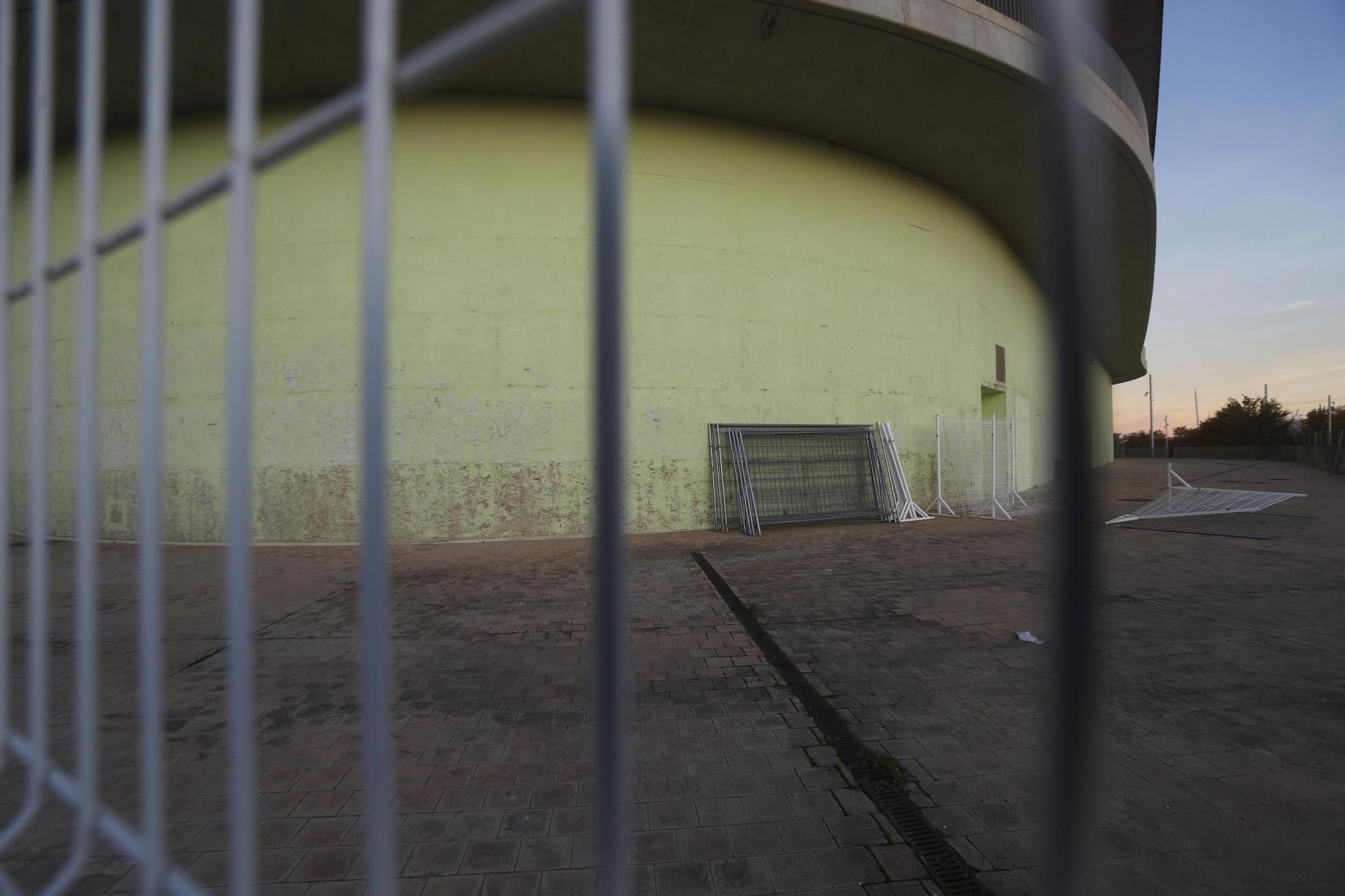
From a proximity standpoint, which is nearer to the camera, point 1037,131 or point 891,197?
point 1037,131

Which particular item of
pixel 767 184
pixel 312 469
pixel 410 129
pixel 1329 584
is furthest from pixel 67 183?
pixel 1329 584

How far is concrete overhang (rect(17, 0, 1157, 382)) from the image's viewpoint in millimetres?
7590

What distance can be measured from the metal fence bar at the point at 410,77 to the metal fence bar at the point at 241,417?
43 millimetres

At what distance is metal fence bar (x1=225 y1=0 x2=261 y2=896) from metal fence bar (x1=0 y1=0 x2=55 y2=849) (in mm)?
794

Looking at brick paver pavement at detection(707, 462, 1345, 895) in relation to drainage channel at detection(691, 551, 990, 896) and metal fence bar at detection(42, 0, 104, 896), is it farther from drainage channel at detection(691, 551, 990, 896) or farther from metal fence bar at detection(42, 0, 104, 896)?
metal fence bar at detection(42, 0, 104, 896)

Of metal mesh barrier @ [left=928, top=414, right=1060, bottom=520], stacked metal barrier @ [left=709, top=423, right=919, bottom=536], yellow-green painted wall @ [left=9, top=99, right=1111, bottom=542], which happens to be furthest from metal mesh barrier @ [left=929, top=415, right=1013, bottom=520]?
yellow-green painted wall @ [left=9, top=99, right=1111, bottom=542]

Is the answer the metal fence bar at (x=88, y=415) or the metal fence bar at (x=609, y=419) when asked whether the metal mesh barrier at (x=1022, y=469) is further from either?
the metal fence bar at (x=88, y=415)

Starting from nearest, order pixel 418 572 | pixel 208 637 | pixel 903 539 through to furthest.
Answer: pixel 208 637 < pixel 418 572 < pixel 903 539

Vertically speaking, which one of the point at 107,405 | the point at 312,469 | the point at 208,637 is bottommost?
the point at 208,637

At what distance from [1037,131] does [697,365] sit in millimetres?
8877

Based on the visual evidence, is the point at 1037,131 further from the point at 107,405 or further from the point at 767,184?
the point at 107,405

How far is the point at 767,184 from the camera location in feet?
33.0

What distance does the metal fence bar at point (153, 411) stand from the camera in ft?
3.58

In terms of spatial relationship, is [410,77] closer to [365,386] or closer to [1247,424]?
[365,386]
